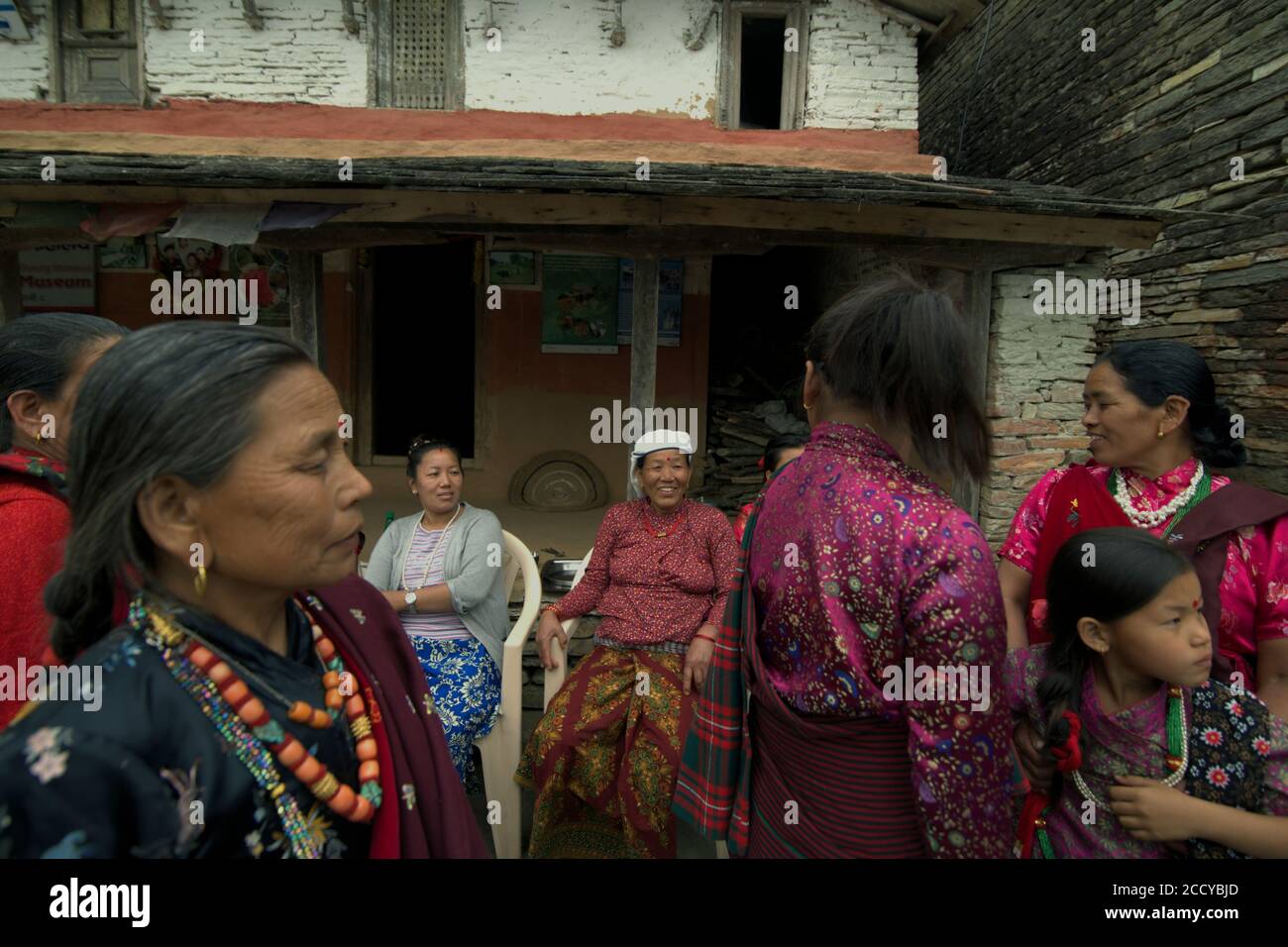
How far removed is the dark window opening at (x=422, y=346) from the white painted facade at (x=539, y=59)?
6.86 feet

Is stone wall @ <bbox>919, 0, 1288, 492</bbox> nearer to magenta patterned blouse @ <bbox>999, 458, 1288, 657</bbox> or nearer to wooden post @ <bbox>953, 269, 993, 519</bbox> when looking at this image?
wooden post @ <bbox>953, 269, 993, 519</bbox>

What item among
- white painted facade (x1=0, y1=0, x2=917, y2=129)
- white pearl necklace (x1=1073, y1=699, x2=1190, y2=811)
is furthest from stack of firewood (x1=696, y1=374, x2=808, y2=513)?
white pearl necklace (x1=1073, y1=699, x2=1190, y2=811)

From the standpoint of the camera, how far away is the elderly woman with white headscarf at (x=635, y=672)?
2867 millimetres

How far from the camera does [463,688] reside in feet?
10.0

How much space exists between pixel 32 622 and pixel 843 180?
443 cm

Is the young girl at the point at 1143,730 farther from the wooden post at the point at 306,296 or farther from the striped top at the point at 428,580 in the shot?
the wooden post at the point at 306,296

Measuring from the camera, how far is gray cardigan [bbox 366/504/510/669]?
3.24m

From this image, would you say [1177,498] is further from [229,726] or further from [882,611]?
[229,726]

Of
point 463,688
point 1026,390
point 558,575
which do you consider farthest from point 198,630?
point 1026,390

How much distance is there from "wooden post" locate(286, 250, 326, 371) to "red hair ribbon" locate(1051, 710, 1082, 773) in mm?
5115

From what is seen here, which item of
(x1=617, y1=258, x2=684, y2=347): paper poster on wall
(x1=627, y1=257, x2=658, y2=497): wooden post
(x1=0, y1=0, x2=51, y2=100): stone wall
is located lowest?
(x1=627, y1=257, x2=658, y2=497): wooden post

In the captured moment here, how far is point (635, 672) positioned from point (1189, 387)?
2.22 meters

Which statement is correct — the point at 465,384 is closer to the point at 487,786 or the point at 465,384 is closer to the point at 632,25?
the point at 632,25

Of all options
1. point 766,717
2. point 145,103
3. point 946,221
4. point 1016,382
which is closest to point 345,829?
point 766,717
